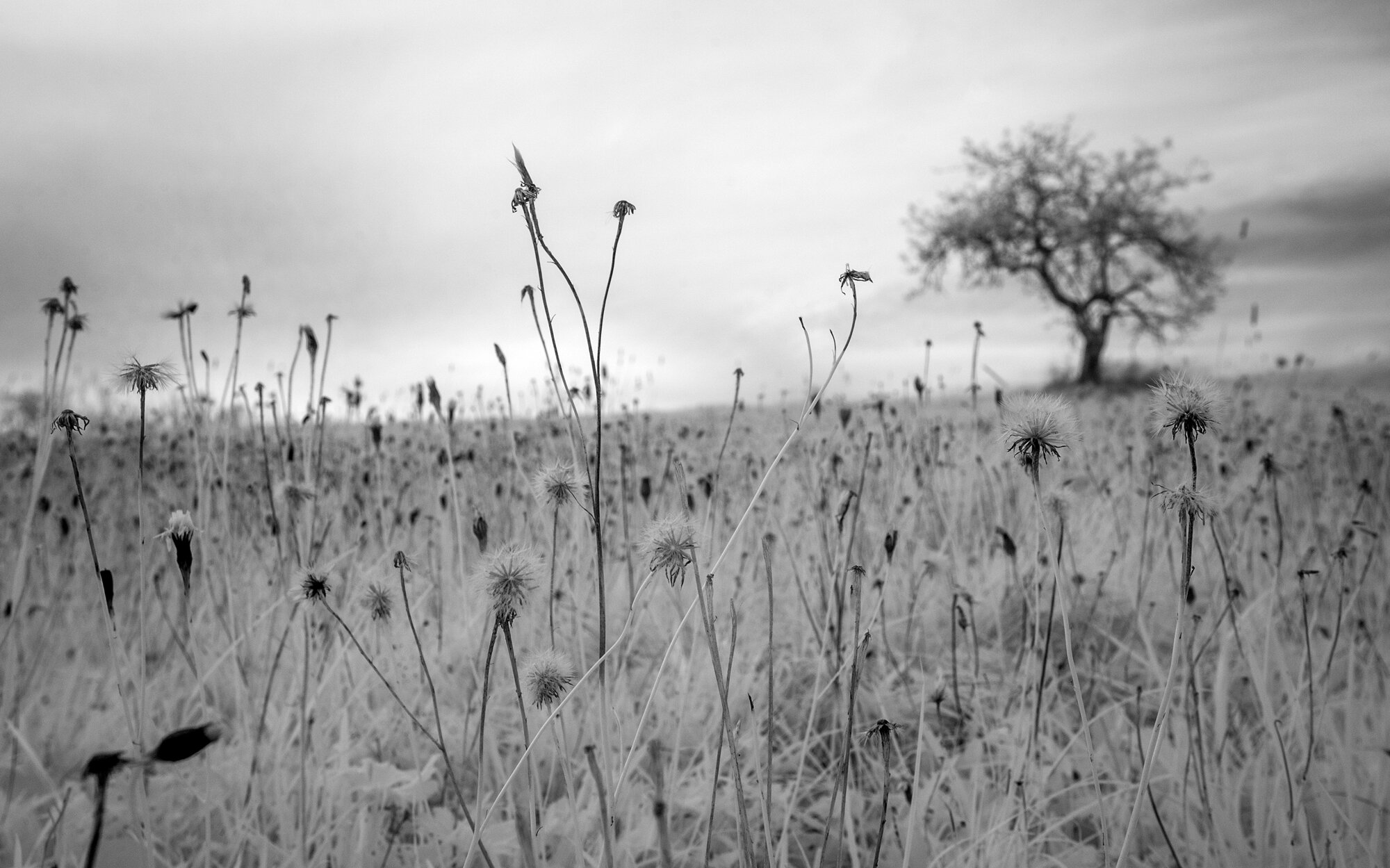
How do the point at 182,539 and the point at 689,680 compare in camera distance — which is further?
the point at 689,680

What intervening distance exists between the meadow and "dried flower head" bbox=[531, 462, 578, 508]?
10 millimetres

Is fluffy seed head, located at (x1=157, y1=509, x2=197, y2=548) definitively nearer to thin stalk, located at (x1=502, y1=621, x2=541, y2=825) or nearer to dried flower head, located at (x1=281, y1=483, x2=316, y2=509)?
thin stalk, located at (x1=502, y1=621, x2=541, y2=825)

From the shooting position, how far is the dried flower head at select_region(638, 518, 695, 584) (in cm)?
123

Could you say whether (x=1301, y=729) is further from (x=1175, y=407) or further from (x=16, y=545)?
(x=16, y=545)

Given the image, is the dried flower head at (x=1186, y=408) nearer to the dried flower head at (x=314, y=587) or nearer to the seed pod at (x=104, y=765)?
the seed pod at (x=104, y=765)

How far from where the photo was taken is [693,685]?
262 cm

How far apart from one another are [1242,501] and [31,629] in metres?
6.85

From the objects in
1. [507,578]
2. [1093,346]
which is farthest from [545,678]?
[1093,346]

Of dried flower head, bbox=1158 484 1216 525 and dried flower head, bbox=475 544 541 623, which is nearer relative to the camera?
dried flower head, bbox=1158 484 1216 525

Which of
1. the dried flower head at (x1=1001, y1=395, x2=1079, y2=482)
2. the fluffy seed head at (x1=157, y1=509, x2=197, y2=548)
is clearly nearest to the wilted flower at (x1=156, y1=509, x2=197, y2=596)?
the fluffy seed head at (x1=157, y1=509, x2=197, y2=548)

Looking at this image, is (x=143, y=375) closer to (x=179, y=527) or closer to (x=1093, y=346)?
(x=179, y=527)

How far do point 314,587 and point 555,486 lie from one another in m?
0.52

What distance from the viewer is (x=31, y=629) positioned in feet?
11.9

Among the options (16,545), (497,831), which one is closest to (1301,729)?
(497,831)
